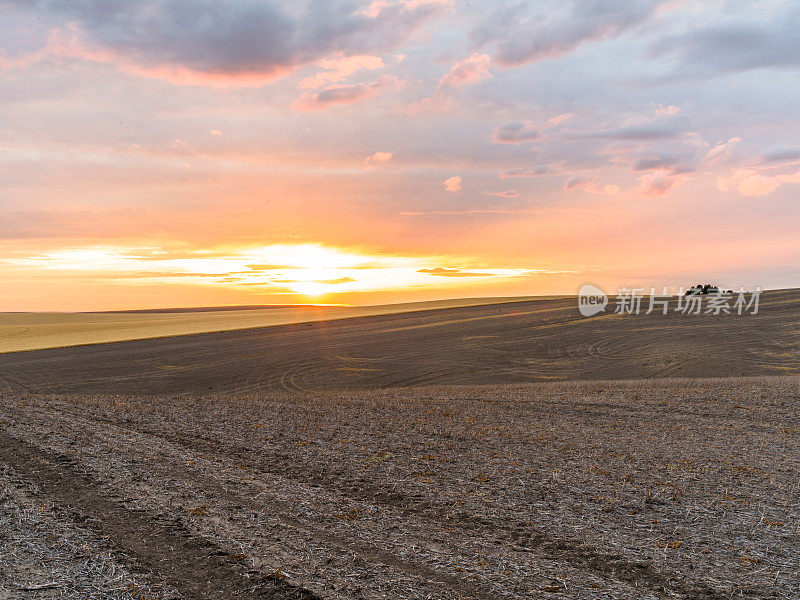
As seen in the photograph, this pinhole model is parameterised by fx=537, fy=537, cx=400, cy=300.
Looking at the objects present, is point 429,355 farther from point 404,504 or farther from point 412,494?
point 404,504

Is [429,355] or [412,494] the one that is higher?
[412,494]

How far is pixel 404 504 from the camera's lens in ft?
26.1

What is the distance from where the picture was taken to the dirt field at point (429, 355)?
83.0ft

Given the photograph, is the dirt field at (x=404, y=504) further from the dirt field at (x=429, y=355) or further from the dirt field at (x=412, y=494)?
the dirt field at (x=429, y=355)

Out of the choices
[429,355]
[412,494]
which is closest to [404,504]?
[412,494]

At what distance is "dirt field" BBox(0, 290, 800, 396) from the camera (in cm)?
2531

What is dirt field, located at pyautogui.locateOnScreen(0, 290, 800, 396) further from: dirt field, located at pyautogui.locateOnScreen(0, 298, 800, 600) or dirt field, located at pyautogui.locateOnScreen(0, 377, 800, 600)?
dirt field, located at pyautogui.locateOnScreen(0, 377, 800, 600)

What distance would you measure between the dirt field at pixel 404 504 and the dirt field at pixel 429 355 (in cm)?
1102

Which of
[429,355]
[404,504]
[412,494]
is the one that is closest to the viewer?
[404,504]

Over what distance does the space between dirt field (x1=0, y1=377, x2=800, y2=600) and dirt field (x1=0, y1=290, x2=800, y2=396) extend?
11.0 metres

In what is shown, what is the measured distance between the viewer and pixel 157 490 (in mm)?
8352

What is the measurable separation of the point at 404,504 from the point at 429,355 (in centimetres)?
2330

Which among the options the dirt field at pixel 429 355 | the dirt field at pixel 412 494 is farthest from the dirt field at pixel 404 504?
the dirt field at pixel 429 355

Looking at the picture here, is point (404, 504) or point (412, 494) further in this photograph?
point (412, 494)
